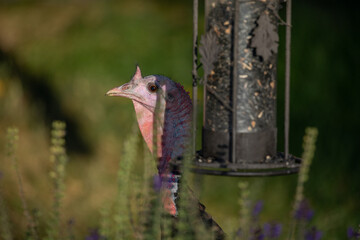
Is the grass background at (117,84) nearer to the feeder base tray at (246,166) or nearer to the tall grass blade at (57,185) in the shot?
the feeder base tray at (246,166)

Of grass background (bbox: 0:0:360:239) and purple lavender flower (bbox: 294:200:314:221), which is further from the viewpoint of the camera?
grass background (bbox: 0:0:360:239)

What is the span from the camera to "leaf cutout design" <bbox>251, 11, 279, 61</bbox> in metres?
3.27

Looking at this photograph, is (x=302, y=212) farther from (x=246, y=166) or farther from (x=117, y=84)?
(x=117, y=84)

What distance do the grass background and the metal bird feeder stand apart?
2.93 m

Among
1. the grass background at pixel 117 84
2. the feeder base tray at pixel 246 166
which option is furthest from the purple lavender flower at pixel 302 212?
the grass background at pixel 117 84

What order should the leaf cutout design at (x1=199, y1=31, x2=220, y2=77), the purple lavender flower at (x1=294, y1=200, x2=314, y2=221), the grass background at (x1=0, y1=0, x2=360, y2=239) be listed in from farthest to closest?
the grass background at (x1=0, y1=0, x2=360, y2=239), the leaf cutout design at (x1=199, y1=31, x2=220, y2=77), the purple lavender flower at (x1=294, y1=200, x2=314, y2=221)

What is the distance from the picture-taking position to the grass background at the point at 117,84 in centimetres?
651

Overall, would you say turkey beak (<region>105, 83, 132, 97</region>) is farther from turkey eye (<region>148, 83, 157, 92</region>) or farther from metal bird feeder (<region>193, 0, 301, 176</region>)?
metal bird feeder (<region>193, 0, 301, 176</region>)

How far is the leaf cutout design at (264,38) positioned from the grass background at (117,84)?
310 cm

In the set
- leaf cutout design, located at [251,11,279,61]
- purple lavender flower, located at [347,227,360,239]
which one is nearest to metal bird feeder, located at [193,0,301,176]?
leaf cutout design, located at [251,11,279,61]

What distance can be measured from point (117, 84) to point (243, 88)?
3585mm

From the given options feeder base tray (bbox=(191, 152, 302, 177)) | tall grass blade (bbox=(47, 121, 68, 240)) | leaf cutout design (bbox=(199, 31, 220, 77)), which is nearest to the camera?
tall grass blade (bbox=(47, 121, 68, 240))

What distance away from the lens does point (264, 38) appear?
10.8ft

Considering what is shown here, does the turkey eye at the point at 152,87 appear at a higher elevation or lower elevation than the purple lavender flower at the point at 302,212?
higher
